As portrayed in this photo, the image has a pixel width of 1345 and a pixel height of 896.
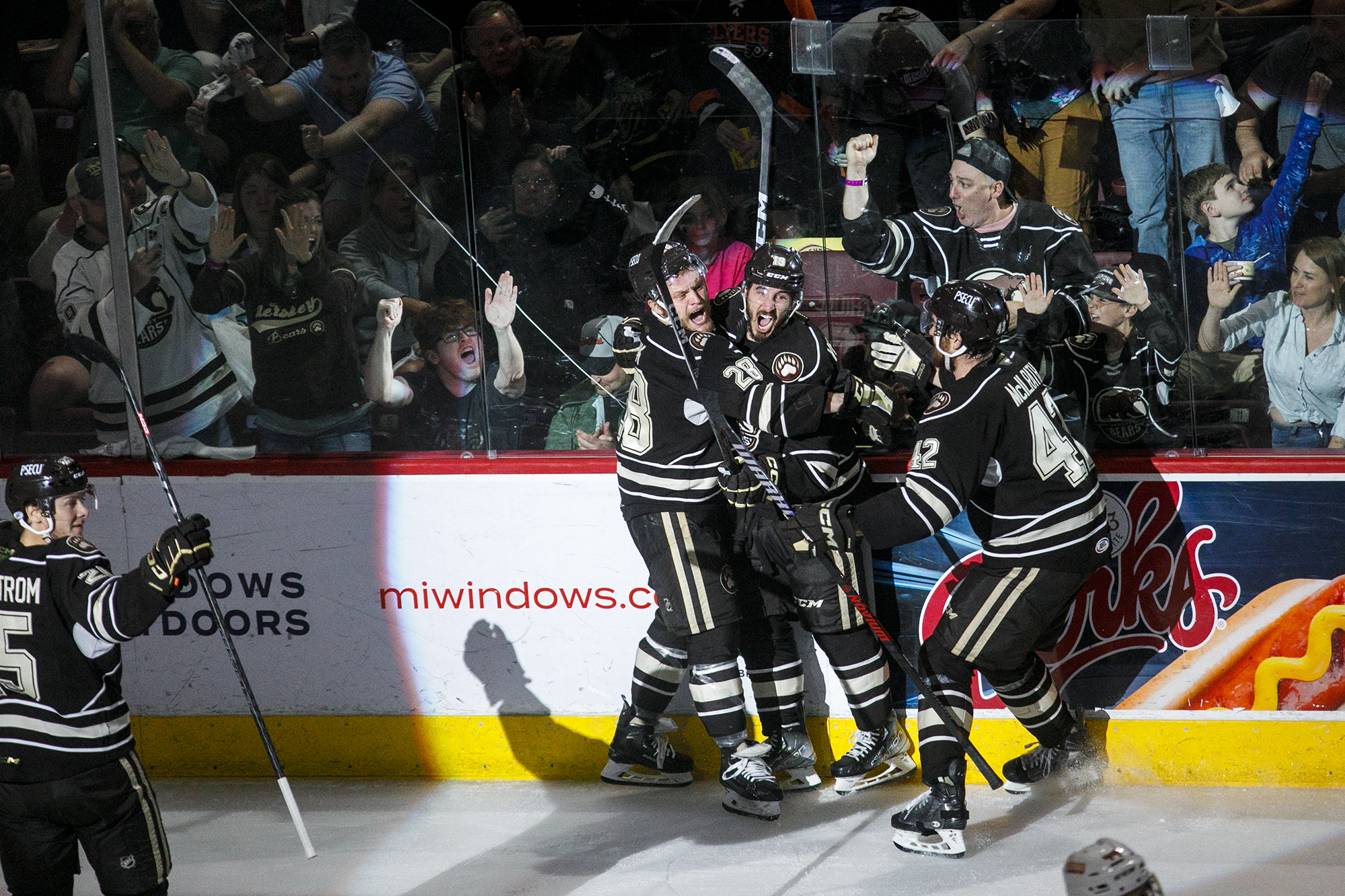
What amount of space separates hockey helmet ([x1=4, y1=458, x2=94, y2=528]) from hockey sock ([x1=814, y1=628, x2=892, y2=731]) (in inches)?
80.8

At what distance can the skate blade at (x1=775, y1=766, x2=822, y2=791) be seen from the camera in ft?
12.5

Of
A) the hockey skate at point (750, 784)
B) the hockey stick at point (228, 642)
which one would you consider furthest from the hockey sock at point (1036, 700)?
the hockey stick at point (228, 642)

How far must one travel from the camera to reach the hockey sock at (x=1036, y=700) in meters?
3.52

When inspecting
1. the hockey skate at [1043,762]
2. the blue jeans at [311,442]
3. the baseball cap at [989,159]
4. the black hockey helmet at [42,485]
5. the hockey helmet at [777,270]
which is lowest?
the hockey skate at [1043,762]

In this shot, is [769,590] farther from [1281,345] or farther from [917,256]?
[1281,345]

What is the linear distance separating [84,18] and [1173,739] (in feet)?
13.4

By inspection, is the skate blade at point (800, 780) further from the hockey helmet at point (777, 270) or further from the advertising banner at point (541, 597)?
the hockey helmet at point (777, 270)

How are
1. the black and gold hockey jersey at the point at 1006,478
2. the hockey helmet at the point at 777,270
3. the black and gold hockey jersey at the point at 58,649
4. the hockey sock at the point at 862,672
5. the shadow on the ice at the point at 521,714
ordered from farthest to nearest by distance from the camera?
the shadow on the ice at the point at 521,714, the hockey sock at the point at 862,672, the hockey helmet at the point at 777,270, the black and gold hockey jersey at the point at 1006,478, the black and gold hockey jersey at the point at 58,649

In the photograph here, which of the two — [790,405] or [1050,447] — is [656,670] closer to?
[790,405]

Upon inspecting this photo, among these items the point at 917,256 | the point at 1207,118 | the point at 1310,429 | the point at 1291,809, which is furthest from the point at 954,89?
the point at 1291,809

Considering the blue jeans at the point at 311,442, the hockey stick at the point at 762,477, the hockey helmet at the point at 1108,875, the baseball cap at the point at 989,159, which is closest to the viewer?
the hockey helmet at the point at 1108,875

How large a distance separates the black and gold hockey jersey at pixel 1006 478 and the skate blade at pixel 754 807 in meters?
0.83

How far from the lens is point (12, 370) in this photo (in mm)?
4207

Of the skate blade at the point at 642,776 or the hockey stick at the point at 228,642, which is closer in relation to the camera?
the hockey stick at the point at 228,642
